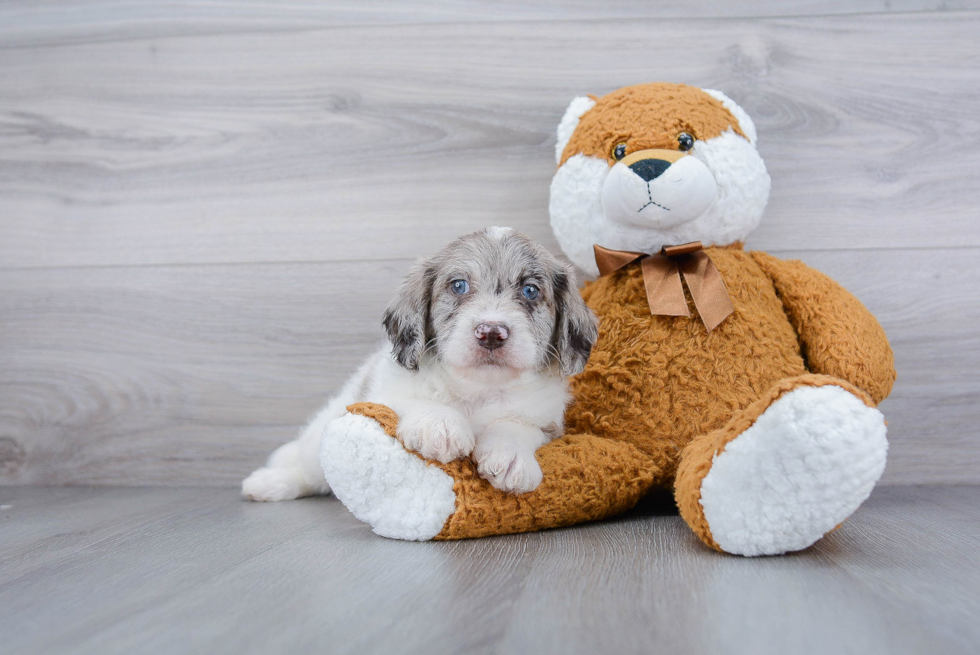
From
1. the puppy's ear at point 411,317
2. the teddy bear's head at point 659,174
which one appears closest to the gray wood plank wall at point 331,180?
the teddy bear's head at point 659,174

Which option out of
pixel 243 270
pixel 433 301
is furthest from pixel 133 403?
pixel 433 301

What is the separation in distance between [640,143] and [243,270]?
1364 mm

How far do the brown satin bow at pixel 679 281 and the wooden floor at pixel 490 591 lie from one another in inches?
19.1

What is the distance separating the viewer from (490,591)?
3.64 feet

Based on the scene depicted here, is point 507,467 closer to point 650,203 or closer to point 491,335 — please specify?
point 491,335

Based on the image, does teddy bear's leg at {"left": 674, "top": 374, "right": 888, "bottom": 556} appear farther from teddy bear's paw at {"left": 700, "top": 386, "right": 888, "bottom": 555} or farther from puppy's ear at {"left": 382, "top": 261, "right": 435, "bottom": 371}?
puppy's ear at {"left": 382, "top": 261, "right": 435, "bottom": 371}

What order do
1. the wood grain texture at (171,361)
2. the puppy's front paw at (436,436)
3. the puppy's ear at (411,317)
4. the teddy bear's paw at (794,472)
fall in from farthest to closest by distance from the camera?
1. the wood grain texture at (171,361)
2. the puppy's ear at (411,317)
3. the puppy's front paw at (436,436)
4. the teddy bear's paw at (794,472)

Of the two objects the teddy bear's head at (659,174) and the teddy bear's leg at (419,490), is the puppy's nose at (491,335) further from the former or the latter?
the teddy bear's head at (659,174)

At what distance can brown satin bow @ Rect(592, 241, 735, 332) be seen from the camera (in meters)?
1.66

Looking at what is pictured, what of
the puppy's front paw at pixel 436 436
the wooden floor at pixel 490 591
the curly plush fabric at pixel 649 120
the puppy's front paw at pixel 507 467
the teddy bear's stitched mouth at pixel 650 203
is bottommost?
the wooden floor at pixel 490 591

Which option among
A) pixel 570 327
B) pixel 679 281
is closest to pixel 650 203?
pixel 679 281

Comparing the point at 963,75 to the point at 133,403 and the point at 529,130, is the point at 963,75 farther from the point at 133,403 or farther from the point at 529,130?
the point at 133,403

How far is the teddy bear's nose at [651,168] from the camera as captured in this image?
1655mm

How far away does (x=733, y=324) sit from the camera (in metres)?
1.67
